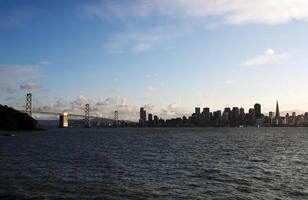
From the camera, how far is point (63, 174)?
4019cm

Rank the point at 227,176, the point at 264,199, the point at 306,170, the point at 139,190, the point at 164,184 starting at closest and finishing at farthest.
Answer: the point at 264,199 < the point at 139,190 < the point at 164,184 < the point at 227,176 < the point at 306,170

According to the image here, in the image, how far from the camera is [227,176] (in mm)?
39781

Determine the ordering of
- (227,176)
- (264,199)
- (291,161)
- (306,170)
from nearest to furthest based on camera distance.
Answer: (264,199), (227,176), (306,170), (291,161)

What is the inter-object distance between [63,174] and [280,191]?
19999 millimetres

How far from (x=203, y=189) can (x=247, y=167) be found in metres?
16.7

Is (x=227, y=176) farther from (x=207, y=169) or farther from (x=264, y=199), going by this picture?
(x=264, y=199)

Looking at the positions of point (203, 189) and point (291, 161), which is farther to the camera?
point (291, 161)

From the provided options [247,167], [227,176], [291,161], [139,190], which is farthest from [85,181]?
[291,161]

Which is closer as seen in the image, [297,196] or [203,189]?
[297,196]

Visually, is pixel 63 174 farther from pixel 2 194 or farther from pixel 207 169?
pixel 207 169

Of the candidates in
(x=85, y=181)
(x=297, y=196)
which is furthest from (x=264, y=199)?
(x=85, y=181)

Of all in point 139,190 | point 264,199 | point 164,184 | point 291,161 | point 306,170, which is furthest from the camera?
point 291,161

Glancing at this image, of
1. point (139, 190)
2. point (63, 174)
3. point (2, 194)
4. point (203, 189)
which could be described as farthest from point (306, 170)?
point (2, 194)

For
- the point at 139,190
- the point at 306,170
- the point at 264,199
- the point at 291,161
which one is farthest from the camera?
the point at 291,161
